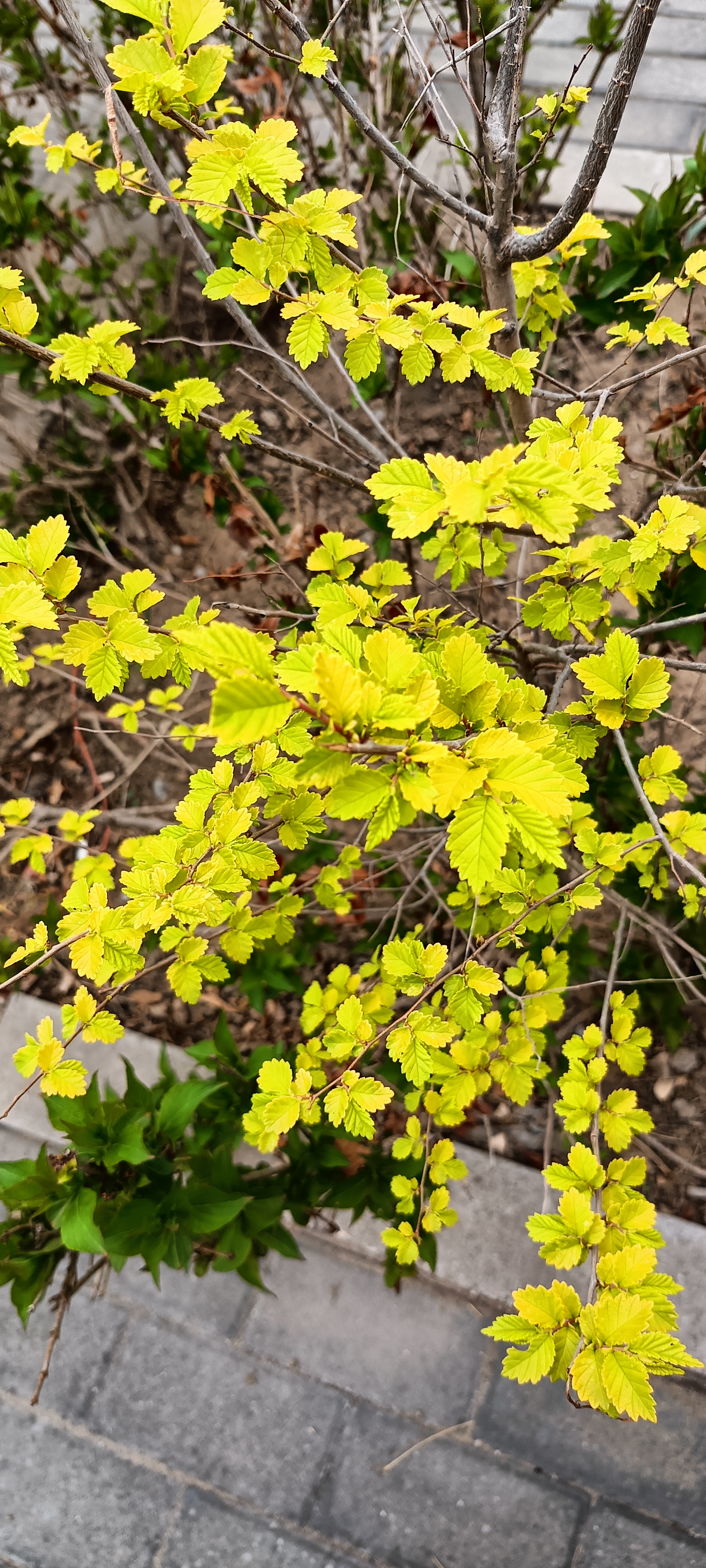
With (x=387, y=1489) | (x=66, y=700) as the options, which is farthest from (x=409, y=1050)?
(x=66, y=700)

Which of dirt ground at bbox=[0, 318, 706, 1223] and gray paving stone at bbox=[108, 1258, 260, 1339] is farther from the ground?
dirt ground at bbox=[0, 318, 706, 1223]

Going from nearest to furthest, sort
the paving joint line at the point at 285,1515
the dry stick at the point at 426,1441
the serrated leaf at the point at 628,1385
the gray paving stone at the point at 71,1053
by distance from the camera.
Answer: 1. the serrated leaf at the point at 628,1385
2. the paving joint line at the point at 285,1515
3. the dry stick at the point at 426,1441
4. the gray paving stone at the point at 71,1053

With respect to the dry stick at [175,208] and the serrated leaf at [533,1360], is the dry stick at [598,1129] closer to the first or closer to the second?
the serrated leaf at [533,1360]

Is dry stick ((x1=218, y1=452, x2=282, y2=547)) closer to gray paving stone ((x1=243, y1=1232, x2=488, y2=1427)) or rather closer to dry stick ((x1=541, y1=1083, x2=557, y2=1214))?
dry stick ((x1=541, y1=1083, x2=557, y2=1214))

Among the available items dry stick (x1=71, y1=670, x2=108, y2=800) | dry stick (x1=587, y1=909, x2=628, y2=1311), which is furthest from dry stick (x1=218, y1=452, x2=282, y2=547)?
dry stick (x1=587, y1=909, x2=628, y2=1311)

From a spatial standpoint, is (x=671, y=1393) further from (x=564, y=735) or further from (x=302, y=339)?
(x=302, y=339)

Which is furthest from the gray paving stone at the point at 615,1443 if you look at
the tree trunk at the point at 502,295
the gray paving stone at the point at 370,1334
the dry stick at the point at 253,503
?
the dry stick at the point at 253,503

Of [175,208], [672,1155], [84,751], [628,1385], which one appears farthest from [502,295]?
[672,1155]
